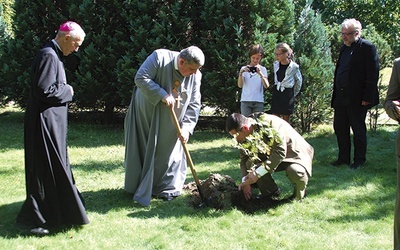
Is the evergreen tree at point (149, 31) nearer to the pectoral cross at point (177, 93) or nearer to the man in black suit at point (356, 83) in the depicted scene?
the man in black suit at point (356, 83)

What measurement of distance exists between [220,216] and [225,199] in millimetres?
416

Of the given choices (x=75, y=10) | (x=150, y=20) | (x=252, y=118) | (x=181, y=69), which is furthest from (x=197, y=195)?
(x=75, y=10)

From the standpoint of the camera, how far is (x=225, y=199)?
16.7ft

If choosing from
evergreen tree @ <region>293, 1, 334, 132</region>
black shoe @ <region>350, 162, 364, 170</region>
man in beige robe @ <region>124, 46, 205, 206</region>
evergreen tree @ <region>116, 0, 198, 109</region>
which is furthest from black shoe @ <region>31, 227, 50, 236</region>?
evergreen tree @ <region>293, 1, 334, 132</region>

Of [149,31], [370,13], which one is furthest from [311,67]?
[370,13]

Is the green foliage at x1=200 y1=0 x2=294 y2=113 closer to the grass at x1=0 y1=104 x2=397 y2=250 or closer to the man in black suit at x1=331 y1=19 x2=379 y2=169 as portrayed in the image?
the grass at x1=0 y1=104 x2=397 y2=250

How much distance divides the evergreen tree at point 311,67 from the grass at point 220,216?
2.36 meters

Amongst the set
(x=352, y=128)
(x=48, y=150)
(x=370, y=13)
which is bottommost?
(x=48, y=150)

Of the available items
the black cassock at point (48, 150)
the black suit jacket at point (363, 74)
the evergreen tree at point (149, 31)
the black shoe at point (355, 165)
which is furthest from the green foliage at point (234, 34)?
the black cassock at point (48, 150)

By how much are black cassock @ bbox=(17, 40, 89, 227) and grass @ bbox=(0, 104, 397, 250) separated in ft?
0.69

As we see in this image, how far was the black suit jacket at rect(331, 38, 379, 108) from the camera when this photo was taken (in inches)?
247

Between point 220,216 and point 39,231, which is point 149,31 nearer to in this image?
point 220,216

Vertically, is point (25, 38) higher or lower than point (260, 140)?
higher

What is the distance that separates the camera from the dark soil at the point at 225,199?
4977 mm
